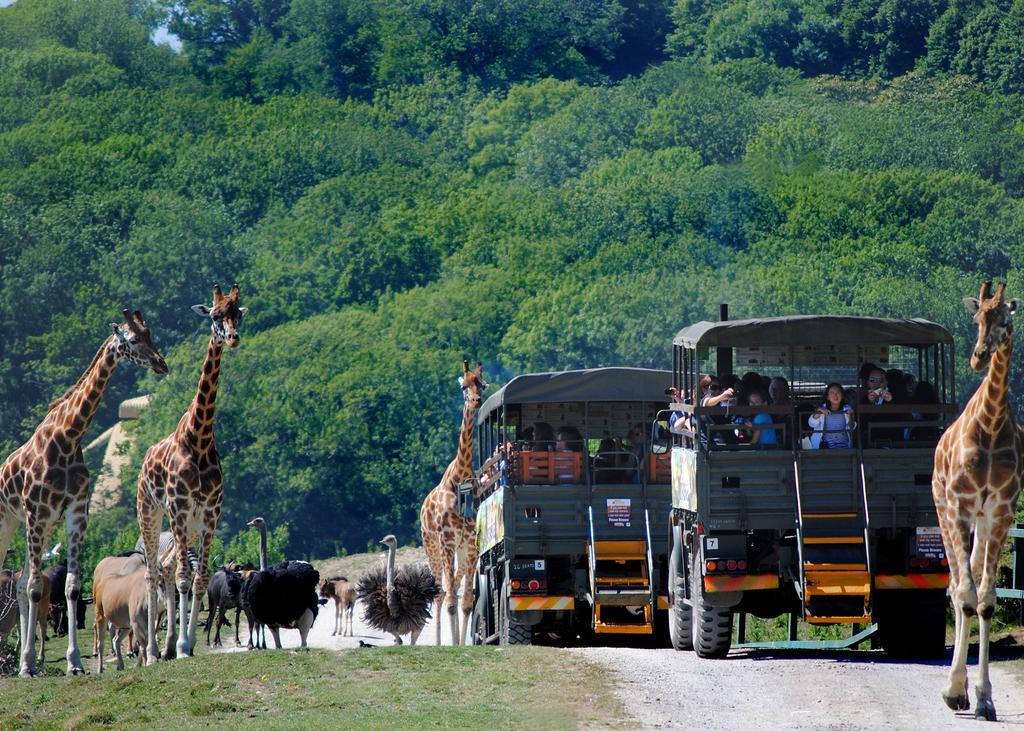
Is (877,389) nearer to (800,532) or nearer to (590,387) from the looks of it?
(800,532)

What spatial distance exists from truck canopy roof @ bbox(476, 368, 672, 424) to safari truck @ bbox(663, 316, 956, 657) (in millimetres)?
3285

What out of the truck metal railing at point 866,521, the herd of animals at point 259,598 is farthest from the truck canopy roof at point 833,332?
the herd of animals at point 259,598

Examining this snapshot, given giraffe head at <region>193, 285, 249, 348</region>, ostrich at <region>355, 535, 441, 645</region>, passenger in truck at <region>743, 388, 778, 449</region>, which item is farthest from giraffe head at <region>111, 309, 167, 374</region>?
ostrich at <region>355, 535, 441, 645</region>

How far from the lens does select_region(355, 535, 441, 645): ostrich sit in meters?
28.8

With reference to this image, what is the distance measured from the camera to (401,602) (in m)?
28.8

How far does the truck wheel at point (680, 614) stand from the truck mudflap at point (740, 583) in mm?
1654

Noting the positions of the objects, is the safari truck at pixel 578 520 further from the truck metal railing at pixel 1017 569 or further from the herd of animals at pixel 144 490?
the truck metal railing at pixel 1017 569

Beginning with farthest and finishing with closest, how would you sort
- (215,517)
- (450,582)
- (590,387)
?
1. (450,582)
2. (590,387)
3. (215,517)

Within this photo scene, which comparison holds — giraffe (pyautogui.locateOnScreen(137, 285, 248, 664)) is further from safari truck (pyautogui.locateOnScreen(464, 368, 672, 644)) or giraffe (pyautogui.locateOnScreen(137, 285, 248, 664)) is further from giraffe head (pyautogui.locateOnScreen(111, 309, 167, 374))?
safari truck (pyautogui.locateOnScreen(464, 368, 672, 644))

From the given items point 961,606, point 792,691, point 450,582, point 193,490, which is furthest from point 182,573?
point 961,606

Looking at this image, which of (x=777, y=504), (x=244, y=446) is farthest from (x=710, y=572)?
(x=244, y=446)

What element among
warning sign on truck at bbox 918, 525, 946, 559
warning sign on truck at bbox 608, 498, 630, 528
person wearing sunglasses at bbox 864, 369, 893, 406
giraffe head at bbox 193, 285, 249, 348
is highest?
giraffe head at bbox 193, 285, 249, 348

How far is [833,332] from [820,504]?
1897 mm

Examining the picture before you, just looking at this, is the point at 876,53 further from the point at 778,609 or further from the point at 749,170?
the point at 778,609
